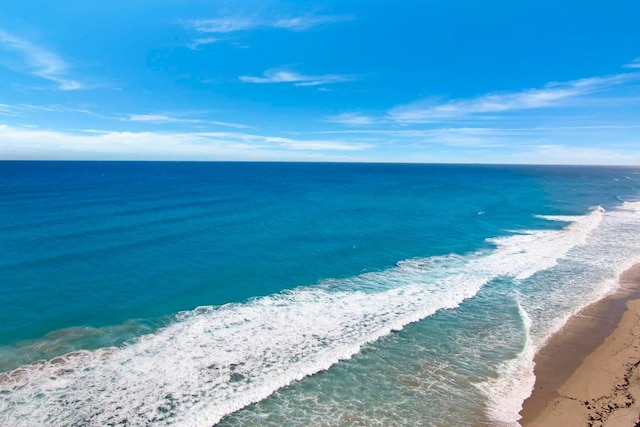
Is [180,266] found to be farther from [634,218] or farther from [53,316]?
[634,218]

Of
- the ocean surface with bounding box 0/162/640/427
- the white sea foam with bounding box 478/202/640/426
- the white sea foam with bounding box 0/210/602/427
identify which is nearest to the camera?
the white sea foam with bounding box 0/210/602/427

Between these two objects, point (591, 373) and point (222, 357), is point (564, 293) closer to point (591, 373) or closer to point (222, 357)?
point (591, 373)

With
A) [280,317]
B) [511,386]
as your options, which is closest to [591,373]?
[511,386]

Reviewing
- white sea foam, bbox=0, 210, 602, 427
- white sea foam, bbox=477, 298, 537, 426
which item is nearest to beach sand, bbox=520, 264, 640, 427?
white sea foam, bbox=477, 298, 537, 426

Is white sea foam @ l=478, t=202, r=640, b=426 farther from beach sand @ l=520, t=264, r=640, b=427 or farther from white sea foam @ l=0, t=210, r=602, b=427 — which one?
white sea foam @ l=0, t=210, r=602, b=427

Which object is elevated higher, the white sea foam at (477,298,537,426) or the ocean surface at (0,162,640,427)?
the ocean surface at (0,162,640,427)

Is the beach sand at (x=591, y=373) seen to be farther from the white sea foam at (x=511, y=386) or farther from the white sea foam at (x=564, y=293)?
the white sea foam at (x=564, y=293)

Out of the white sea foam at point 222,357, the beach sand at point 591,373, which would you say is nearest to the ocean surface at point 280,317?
the white sea foam at point 222,357
